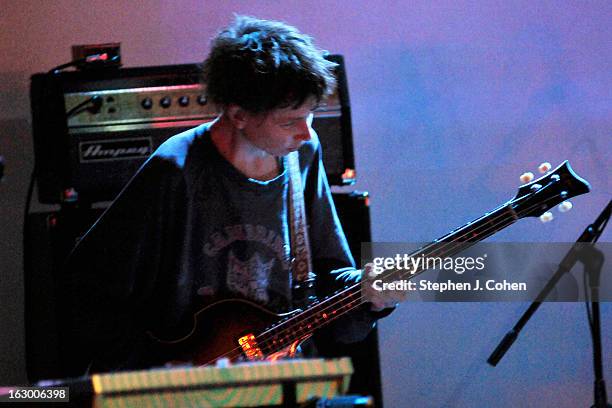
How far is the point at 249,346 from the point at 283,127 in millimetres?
555

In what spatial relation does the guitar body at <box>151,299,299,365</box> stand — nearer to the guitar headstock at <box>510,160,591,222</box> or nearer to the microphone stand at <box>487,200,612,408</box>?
the guitar headstock at <box>510,160,591,222</box>

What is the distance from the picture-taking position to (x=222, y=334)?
7.45 ft

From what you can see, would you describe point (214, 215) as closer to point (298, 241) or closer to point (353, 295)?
point (298, 241)

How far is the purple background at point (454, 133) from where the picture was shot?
327cm

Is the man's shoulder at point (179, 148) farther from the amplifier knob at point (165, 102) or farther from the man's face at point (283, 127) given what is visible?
the amplifier knob at point (165, 102)

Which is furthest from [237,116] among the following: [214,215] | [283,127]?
[214,215]

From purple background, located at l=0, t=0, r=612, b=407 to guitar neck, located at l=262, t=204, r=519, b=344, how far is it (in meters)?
1.05

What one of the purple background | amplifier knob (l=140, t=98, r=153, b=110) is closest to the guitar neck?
amplifier knob (l=140, t=98, r=153, b=110)

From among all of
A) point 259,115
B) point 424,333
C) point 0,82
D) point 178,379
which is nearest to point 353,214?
point 259,115

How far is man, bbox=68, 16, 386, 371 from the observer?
219 centimetres

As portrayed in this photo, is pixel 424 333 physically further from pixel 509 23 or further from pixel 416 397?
pixel 509 23

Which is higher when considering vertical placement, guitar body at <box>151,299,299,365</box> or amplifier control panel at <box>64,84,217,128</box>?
amplifier control panel at <box>64,84,217,128</box>

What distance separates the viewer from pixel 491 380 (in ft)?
11.5

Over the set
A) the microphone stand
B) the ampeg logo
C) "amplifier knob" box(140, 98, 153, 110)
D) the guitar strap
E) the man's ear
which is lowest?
the microphone stand
